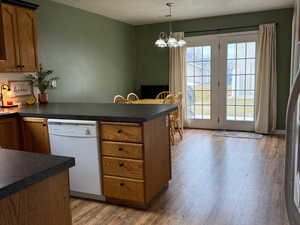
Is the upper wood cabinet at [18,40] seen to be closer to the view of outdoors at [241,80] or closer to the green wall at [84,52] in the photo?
the green wall at [84,52]

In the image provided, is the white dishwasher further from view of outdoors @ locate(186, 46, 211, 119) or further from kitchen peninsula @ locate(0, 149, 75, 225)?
view of outdoors @ locate(186, 46, 211, 119)

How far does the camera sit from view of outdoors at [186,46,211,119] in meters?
6.11

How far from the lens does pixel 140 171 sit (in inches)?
102

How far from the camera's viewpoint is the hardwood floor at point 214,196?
98.0 inches

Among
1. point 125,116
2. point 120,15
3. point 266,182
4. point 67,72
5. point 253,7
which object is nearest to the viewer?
point 125,116

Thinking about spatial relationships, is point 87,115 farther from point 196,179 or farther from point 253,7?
point 253,7

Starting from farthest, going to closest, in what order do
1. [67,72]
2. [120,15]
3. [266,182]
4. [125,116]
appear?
1. [120,15]
2. [67,72]
3. [266,182]
4. [125,116]

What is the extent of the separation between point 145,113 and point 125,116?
22cm

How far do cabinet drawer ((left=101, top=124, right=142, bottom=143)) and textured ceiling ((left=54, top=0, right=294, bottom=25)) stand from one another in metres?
2.65

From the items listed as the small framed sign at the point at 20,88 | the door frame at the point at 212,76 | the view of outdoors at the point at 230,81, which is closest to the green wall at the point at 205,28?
the door frame at the point at 212,76

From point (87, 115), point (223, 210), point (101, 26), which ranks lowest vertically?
point (223, 210)

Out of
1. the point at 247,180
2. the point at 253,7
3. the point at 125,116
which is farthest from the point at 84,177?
the point at 253,7

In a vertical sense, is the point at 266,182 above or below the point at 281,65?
below

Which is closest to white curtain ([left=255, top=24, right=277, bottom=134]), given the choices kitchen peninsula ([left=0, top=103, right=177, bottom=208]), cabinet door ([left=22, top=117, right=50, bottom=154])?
kitchen peninsula ([left=0, top=103, right=177, bottom=208])
